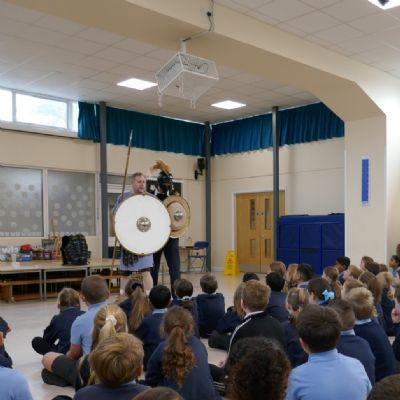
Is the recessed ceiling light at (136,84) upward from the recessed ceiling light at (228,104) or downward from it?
upward

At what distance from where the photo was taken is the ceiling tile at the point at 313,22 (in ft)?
19.0

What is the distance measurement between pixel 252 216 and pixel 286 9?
22.6ft

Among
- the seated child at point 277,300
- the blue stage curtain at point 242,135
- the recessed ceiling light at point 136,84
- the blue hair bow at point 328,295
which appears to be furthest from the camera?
the blue stage curtain at point 242,135

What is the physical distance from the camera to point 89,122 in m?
10.3

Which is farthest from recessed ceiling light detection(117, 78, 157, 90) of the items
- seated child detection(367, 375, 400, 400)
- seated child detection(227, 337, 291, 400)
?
seated child detection(367, 375, 400, 400)

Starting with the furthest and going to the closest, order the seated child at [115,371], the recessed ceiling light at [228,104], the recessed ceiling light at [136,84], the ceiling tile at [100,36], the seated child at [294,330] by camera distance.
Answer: the recessed ceiling light at [228,104] < the recessed ceiling light at [136,84] < the ceiling tile at [100,36] < the seated child at [294,330] < the seated child at [115,371]

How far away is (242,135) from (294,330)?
9.22 metres

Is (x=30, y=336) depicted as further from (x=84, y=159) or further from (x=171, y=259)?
(x=84, y=159)

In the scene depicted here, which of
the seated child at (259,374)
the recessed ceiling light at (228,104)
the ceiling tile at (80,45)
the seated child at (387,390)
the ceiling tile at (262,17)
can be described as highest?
the ceiling tile at (80,45)

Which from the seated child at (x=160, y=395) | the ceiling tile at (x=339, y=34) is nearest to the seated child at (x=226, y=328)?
the seated child at (x=160, y=395)

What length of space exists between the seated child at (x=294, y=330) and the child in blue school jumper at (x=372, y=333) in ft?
1.10

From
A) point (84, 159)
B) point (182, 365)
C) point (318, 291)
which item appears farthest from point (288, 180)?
point (182, 365)

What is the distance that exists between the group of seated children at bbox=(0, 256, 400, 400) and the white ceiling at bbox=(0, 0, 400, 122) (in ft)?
10.5

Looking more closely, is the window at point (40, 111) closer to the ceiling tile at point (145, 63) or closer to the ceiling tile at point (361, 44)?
the ceiling tile at point (145, 63)
